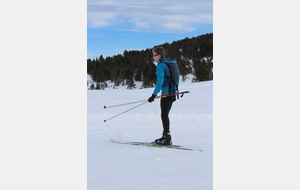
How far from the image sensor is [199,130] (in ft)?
17.7

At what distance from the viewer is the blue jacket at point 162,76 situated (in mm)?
3795

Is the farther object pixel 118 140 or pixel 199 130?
pixel 199 130

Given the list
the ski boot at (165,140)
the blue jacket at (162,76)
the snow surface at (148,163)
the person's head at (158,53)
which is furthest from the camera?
the ski boot at (165,140)

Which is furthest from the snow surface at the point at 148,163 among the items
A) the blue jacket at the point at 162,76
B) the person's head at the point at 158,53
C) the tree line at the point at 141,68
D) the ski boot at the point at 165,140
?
the tree line at the point at 141,68

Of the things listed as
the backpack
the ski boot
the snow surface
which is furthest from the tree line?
the ski boot

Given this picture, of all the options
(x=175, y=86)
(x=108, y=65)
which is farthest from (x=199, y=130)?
(x=108, y=65)

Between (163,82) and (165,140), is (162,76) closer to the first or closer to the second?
(163,82)

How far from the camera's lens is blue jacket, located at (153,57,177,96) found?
3795mm

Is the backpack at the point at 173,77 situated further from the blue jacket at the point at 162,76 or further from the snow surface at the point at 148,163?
the snow surface at the point at 148,163

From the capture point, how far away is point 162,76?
12.5ft

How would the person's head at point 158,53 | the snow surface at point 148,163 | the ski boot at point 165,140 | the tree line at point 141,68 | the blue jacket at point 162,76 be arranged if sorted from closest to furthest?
1. the snow surface at point 148,163
2. the blue jacket at point 162,76
3. the person's head at point 158,53
4. the ski boot at point 165,140
5. the tree line at point 141,68
